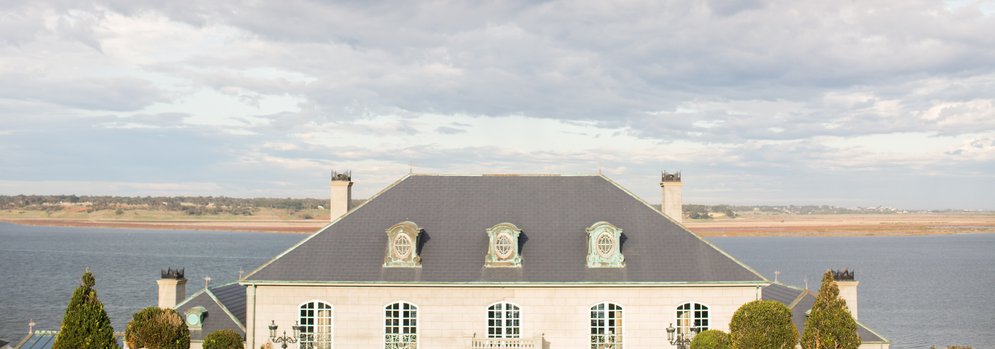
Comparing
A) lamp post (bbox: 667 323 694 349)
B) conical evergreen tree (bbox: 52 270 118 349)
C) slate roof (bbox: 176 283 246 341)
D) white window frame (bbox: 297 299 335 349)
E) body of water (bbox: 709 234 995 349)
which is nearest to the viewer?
conical evergreen tree (bbox: 52 270 118 349)

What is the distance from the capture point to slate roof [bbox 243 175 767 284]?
36.9 metres

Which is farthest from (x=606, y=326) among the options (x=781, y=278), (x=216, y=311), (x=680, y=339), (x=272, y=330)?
(x=781, y=278)

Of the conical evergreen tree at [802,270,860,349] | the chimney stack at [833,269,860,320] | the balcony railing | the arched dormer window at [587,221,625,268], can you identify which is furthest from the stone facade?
the conical evergreen tree at [802,270,860,349]

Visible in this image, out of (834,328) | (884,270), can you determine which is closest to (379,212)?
(834,328)

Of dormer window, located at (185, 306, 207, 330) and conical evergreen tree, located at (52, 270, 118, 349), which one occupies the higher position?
conical evergreen tree, located at (52, 270, 118, 349)

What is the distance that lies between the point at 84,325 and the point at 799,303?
31645 mm

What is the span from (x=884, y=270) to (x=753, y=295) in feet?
345

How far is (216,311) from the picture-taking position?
3856 centimetres

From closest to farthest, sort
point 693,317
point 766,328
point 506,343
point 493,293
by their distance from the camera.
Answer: point 766,328
point 506,343
point 493,293
point 693,317

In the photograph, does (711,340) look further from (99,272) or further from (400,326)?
(99,272)

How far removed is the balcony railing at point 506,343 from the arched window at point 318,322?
22.5ft

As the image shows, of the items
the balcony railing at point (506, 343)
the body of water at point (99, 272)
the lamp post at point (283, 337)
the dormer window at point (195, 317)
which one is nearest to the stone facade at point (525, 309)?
the lamp post at point (283, 337)

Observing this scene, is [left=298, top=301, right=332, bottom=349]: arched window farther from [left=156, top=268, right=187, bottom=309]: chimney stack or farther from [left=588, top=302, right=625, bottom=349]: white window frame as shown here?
[left=588, top=302, right=625, bottom=349]: white window frame

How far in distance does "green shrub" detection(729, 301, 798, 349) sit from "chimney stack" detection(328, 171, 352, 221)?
21149 millimetres
